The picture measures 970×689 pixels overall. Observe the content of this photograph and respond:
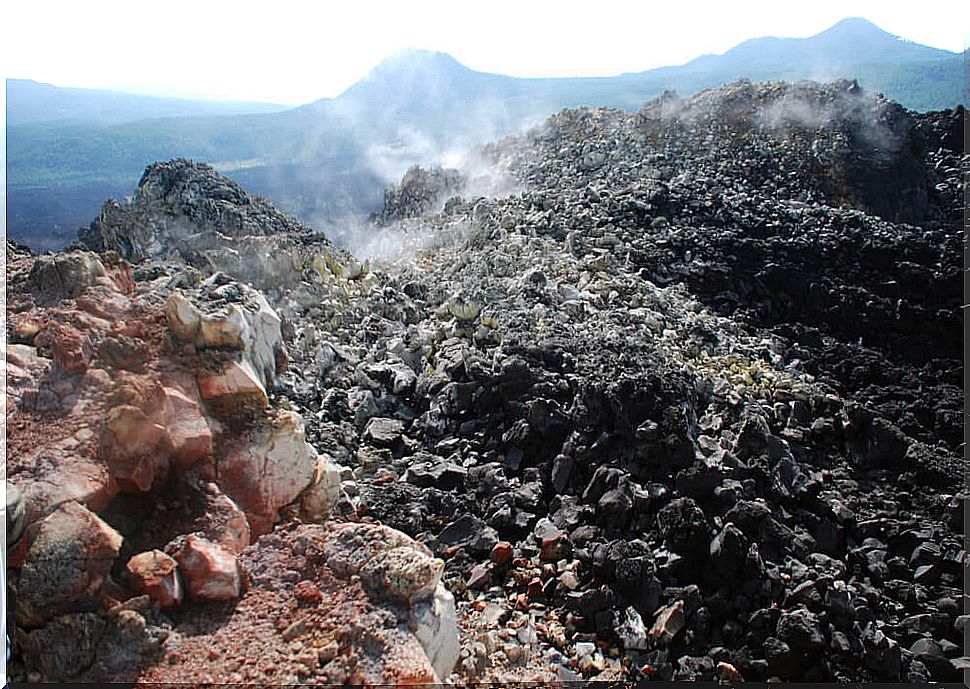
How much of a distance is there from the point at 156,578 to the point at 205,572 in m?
0.20

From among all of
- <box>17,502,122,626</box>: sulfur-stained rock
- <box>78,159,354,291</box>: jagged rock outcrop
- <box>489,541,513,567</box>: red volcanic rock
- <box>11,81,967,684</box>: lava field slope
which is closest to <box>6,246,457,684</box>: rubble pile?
<box>17,502,122,626</box>: sulfur-stained rock

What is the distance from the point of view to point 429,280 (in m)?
10.4

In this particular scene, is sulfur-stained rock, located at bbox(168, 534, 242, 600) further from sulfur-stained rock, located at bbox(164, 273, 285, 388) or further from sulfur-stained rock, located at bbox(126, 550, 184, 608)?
sulfur-stained rock, located at bbox(164, 273, 285, 388)

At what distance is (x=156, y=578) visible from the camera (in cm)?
313

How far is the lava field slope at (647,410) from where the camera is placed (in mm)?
4453

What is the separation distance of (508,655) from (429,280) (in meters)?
7.04

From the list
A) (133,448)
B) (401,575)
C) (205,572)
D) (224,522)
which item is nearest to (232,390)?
(133,448)

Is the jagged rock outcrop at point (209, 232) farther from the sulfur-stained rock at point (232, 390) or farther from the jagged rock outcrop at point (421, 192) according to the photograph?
the sulfur-stained rock at point (232, 390)

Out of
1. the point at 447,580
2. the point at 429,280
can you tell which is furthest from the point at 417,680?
the point at 429,280

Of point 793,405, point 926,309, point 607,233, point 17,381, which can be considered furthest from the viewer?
point 607,233

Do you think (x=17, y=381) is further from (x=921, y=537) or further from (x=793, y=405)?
(x=793, y=405)

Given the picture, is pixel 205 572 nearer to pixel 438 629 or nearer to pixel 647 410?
pixel 438 629

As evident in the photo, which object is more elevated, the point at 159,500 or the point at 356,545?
the point at 159,500

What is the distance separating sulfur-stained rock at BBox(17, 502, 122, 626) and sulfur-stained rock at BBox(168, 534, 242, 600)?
0.29 metres
